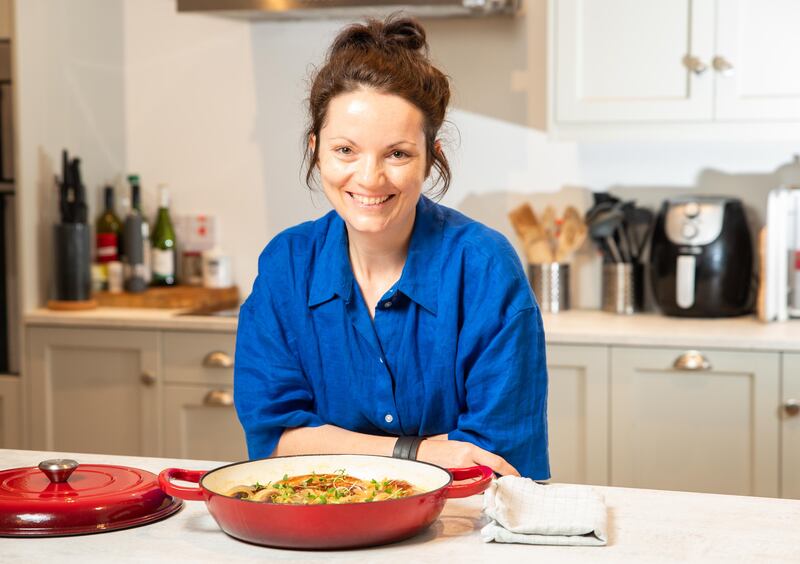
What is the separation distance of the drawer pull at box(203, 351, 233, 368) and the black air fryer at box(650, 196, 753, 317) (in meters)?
1.28

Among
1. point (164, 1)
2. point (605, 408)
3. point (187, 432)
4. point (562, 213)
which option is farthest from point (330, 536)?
point (164, 1)

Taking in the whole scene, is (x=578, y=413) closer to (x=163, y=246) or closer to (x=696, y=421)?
(x=696, y=421)

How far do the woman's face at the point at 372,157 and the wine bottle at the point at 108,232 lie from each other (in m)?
2.04

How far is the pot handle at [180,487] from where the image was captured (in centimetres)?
124

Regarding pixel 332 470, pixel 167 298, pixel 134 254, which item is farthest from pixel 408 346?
pixel 134 254

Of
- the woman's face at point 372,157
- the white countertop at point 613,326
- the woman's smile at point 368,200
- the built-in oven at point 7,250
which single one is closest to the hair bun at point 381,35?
the woman's face at point 372,157

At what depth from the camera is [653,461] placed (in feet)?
9.39

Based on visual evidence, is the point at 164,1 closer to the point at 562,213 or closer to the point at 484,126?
the point at 484,126

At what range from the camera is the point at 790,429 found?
9.02ft

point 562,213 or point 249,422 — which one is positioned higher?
point 562,213

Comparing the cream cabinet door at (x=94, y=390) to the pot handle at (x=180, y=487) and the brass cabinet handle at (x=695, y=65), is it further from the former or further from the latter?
the pot handle at (x=180, y=487)

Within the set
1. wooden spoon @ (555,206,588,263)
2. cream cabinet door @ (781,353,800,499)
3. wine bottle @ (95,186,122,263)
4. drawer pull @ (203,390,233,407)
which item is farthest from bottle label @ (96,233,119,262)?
cream cabinet door @ (781,353,800,499)

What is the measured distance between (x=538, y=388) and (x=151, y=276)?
2.20 m

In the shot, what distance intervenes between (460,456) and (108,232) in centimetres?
225
